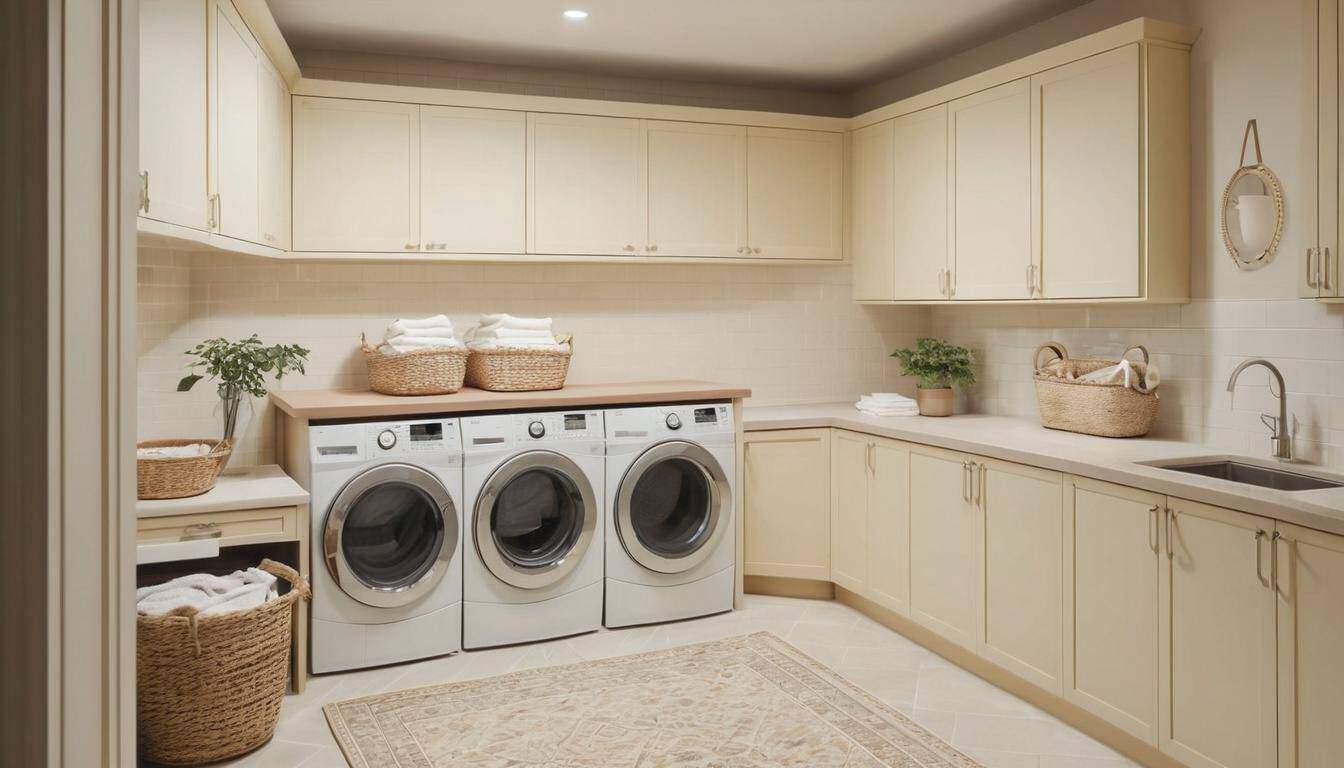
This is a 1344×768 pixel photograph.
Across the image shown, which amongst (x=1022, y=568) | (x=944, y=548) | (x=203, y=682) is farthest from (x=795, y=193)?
(x=203, y=682)

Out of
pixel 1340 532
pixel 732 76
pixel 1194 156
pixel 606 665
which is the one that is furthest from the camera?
pixel 732 76

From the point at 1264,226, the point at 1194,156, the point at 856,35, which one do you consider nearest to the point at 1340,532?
the point at 1264,226

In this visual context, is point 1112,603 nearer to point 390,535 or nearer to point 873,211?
point 873,211

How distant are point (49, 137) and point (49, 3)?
0.11m

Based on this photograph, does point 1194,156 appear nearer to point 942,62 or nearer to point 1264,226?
point 1264,226

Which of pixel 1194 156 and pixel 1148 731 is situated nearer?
pixel 1148 731

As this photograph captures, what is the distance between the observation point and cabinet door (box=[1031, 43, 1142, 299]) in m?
3.28

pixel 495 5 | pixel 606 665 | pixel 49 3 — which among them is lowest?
pixel 606 665

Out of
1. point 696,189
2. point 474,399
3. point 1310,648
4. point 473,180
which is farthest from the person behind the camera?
point 696,189

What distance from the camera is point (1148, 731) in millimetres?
2709

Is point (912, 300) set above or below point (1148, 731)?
above

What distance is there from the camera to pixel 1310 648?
2.26m

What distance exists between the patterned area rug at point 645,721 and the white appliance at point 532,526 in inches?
13.1

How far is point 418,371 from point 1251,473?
3027mm
